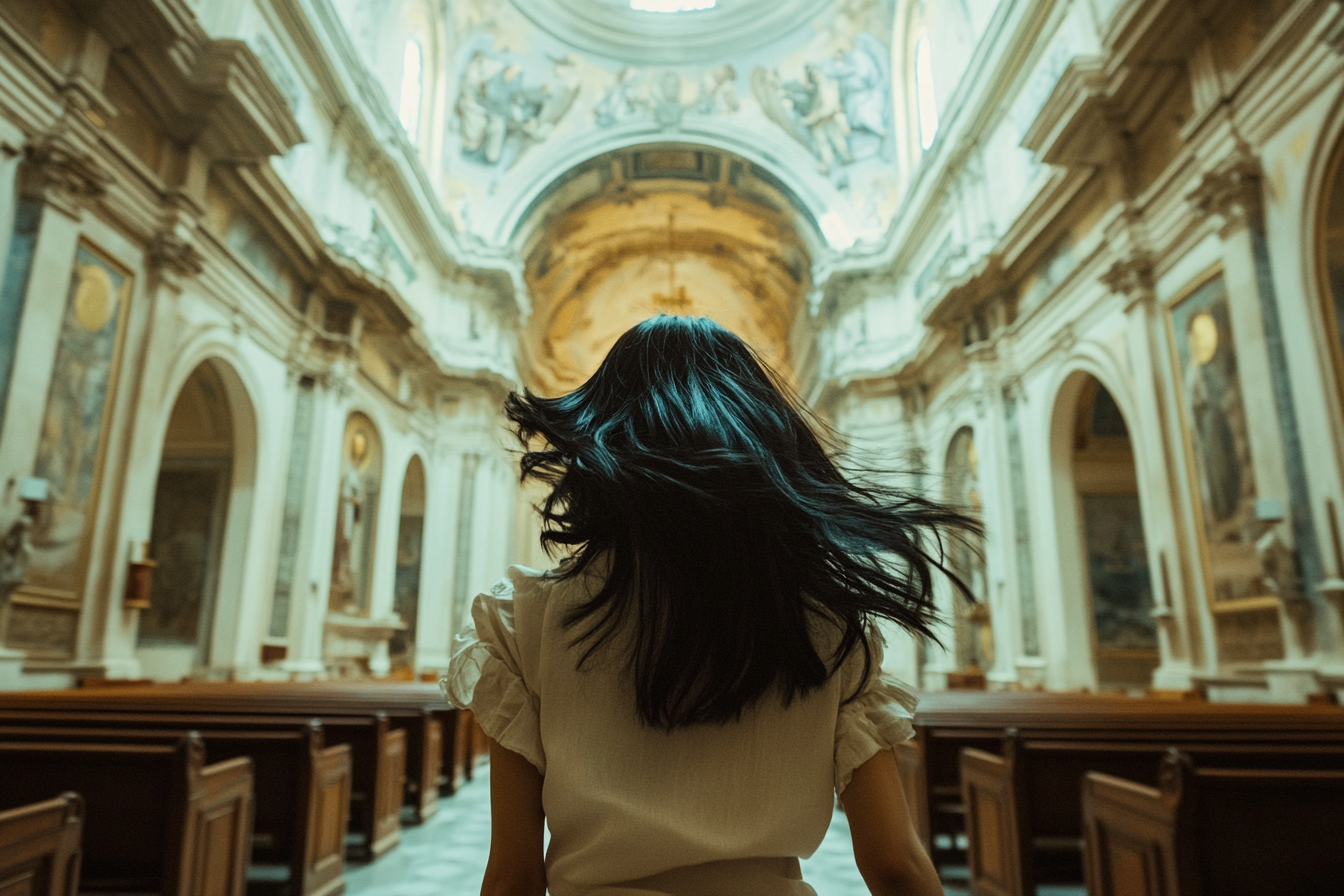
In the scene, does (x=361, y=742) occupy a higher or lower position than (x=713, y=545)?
lower

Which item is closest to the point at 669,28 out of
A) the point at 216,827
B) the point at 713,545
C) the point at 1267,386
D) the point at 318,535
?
the point at 318,535

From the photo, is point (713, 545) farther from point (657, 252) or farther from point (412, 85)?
point (657, 252)

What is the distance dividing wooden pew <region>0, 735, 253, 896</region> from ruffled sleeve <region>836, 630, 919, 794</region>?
2.81 m

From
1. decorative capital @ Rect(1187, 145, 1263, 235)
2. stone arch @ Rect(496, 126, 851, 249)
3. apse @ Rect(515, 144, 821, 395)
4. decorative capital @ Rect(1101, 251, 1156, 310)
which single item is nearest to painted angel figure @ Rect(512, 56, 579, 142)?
stone arch @ Rect(496, 126, 851, 249)

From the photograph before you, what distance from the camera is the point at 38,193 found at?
24.4 ft

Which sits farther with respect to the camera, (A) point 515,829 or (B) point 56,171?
(B) point 56,171

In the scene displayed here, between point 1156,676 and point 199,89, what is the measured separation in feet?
38.4

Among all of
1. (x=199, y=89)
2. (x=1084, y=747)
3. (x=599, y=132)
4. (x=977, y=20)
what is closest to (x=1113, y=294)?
(x=977, y=20)

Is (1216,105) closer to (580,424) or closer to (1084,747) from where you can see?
(1084,747)

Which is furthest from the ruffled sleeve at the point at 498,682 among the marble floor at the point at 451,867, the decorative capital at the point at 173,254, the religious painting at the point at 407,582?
the religious painting at the point at 407,582

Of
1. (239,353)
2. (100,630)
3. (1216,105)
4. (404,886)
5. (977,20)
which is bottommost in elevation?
(404,886)

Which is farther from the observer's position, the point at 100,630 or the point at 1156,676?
the point at 1156,676

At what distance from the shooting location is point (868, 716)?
3.94 feet

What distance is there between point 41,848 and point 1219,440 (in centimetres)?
901
